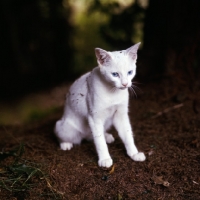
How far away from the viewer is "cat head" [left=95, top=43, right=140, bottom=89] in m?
2.55

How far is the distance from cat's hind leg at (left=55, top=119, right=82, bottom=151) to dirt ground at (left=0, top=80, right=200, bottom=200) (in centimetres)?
8

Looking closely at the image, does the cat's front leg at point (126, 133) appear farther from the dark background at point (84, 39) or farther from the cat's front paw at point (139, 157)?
the dark background at point (84, 39)

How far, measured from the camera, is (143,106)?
4.12 m

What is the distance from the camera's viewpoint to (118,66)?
2562 mm

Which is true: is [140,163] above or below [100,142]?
below

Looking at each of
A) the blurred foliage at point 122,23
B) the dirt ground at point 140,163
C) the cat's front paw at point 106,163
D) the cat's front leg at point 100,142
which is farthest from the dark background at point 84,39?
the cat's front paw at point 106,163

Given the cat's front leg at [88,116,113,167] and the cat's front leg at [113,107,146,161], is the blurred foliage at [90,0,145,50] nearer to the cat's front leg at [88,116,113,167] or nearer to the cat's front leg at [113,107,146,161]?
the cat's front leg at [113,107,146,161]

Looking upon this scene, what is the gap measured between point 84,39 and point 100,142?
529 cm

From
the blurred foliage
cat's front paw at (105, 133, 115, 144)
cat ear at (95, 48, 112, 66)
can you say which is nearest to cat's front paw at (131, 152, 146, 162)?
cat's front paw at (105, 133, 115, 144)

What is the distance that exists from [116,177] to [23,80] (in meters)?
5.11

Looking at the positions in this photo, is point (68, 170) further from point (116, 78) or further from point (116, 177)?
point (116, 78)

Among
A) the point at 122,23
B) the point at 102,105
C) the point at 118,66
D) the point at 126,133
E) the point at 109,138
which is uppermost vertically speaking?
the point at 118,66

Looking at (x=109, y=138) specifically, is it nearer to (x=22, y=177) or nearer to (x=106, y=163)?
(x=106, y=163)

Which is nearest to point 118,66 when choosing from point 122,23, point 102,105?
point 102,105
